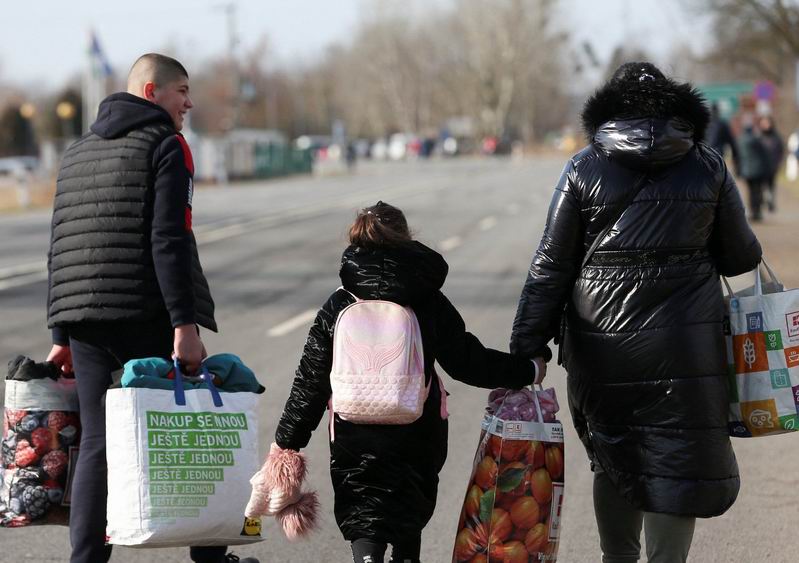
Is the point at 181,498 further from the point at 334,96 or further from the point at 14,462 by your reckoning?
the point at 334,96

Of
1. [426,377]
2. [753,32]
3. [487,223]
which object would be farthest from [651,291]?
[753,32]

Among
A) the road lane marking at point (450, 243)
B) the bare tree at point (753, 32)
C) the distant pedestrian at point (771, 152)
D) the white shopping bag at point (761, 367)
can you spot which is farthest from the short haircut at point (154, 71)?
the bare tree at point (753, 32)

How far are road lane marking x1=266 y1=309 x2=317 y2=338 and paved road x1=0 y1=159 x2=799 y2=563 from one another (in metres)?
0.02

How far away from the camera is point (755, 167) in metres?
23.2

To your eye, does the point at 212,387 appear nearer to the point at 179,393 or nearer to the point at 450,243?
the point at 179,393

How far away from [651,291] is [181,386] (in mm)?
1453

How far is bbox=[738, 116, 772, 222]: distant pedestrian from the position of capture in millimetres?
23234

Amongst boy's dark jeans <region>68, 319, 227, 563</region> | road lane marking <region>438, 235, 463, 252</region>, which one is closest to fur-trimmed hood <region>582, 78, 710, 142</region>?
boy's dark jeans <region>68, 319, 227, 563</region>

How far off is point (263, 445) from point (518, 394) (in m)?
3.41

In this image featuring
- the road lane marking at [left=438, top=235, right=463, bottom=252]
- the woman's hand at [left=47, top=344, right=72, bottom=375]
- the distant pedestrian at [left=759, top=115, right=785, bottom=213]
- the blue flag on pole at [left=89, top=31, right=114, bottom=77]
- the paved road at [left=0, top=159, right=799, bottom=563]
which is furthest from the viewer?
the blue flag on pole at [left=89, top=31, right=114, bottom=77]

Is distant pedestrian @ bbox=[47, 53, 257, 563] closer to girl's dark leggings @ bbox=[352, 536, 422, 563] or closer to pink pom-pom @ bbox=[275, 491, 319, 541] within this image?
pink pom-pom @ bbox=[275, 491, 319, 541]

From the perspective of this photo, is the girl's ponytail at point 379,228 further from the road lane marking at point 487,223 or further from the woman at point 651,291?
the road lane marking at point 487,223

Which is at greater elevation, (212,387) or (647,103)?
(647,103)

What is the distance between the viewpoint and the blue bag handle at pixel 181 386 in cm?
410
